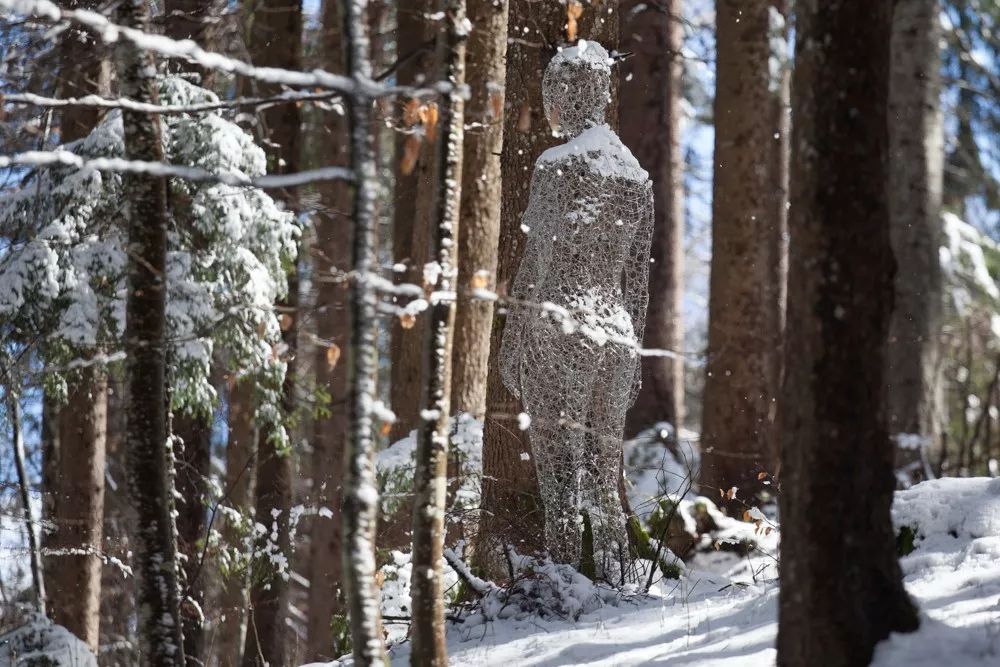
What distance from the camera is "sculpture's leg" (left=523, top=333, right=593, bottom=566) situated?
6793 mm

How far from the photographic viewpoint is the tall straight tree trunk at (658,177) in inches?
516

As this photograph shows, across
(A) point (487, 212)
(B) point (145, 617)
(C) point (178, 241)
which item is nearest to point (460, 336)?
(A) point (487, 212)

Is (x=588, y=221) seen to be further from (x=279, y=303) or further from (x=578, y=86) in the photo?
(x=279, y=303)

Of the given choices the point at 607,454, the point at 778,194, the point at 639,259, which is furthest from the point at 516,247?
the point at 778,194

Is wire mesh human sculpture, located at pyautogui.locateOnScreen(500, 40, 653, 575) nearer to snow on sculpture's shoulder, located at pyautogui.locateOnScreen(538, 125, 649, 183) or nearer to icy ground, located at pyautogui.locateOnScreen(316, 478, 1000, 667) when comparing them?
snow on sculpture's shoulder, located at pyautogui.locateOnScreen(538, 125, 649, 183)

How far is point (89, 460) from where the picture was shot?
30.0 ft

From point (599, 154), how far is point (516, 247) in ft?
3.70

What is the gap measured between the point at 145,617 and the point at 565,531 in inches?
107

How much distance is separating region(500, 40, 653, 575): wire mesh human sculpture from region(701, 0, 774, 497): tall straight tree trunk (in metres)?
3.52

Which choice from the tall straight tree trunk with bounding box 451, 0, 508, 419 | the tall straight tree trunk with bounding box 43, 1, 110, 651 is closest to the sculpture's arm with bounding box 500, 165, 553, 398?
the tall straight tree trunk with bounding box 451, 0, 508, 419

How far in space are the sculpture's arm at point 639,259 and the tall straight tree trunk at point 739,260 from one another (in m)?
3.45

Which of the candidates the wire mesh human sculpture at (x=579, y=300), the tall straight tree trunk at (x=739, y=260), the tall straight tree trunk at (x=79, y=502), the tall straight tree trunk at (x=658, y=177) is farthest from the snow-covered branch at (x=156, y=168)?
the tall straight tree trunk at (x=658, y=177)

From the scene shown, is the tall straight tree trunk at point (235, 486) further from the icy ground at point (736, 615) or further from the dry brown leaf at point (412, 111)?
the dry brown leaf at point (412, 111)

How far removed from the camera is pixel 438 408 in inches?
194
